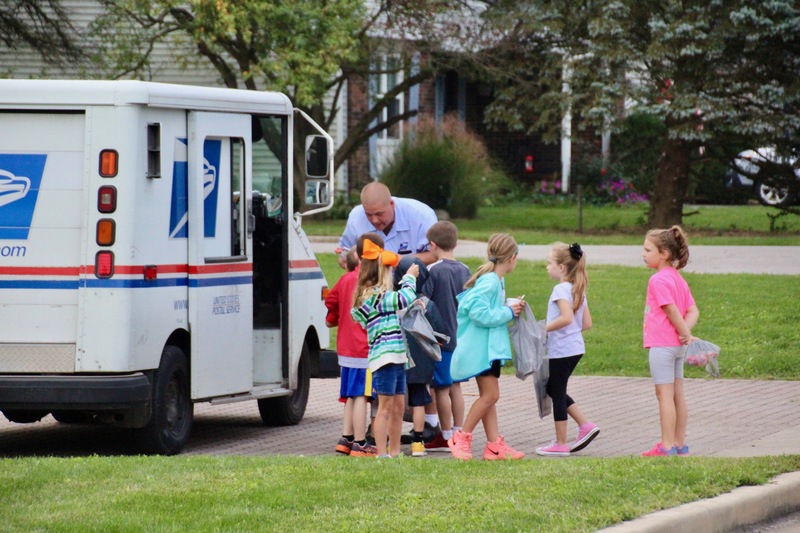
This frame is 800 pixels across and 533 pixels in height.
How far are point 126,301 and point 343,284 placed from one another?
1439 mm

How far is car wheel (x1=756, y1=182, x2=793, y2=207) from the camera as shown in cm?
2523

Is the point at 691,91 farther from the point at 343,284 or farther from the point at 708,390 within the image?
the point at 343,284

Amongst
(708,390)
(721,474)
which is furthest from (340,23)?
(721,474)

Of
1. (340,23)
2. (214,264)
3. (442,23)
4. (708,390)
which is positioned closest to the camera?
(214,264)

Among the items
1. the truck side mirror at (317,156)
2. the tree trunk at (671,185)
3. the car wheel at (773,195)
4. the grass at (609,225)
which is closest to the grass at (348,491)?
the truck side mirror at (317,156)

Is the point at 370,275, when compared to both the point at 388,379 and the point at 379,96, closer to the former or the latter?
the point at 388,379

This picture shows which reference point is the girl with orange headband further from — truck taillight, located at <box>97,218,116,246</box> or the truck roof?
the truck roof

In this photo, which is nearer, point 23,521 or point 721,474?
point 23,521

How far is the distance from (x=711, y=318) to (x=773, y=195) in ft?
46.8

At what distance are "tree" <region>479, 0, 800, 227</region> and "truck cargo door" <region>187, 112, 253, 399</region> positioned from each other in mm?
14597

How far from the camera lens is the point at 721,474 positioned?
712 centimetres

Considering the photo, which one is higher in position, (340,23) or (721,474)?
(340,23)

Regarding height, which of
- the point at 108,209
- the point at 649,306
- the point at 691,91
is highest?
the point at 691,91

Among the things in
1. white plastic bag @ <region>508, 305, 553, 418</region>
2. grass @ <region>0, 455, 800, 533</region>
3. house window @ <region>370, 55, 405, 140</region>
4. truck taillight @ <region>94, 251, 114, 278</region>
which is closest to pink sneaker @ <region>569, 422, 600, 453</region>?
white plastic bag @ <region>508, 305, 553, 418</region>
